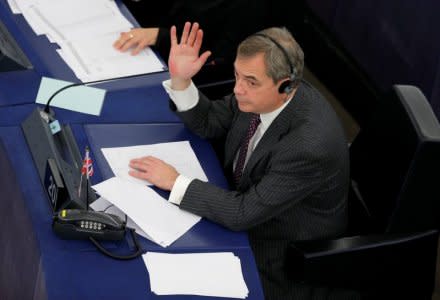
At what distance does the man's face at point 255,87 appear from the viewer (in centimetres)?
240

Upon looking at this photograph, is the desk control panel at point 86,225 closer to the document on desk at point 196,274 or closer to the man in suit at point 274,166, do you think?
the document on desk at point 196,274

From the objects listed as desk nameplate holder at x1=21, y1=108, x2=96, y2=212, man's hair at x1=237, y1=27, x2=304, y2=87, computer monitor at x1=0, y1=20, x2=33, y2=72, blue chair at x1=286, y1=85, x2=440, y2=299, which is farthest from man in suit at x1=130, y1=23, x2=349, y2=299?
computer monitor at x1=0, y1=20, x2=33, y2=72

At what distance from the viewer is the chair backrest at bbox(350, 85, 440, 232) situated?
2424mm

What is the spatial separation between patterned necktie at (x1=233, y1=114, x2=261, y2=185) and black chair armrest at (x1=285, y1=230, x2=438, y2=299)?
1.22ft

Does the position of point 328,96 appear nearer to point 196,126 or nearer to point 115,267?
point 196,126

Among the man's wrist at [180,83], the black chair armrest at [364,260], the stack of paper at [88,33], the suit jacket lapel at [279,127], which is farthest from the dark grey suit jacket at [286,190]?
the stack of paper at [88,33]

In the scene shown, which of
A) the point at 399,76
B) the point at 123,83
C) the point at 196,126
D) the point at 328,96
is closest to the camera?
the point at 196,126

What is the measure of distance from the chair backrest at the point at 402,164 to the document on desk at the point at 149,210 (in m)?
0.62

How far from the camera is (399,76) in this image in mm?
4211

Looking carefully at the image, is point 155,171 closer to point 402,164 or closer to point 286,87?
point 286,87

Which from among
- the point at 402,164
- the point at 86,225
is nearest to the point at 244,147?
the point at 402,164

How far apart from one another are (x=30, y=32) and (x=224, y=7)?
83 centimetres

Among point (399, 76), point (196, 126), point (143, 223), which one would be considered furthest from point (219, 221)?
point (399, 76)

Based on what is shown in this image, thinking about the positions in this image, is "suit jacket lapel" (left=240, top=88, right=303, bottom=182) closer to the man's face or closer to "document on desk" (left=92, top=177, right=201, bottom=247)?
the man's face
